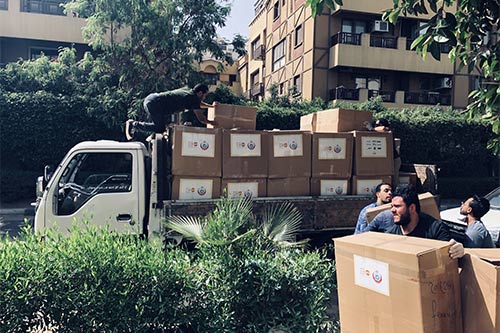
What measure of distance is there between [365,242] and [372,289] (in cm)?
32

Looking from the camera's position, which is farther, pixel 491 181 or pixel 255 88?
pixel 255 88

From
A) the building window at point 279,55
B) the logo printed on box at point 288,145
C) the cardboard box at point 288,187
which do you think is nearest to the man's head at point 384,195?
the cardboard box at point 288,187

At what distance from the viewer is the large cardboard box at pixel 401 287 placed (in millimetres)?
2369

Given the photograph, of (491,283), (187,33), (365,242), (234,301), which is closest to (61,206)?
(234,301)

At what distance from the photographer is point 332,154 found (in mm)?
5672

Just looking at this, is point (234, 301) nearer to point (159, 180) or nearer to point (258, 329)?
point (258, 329)

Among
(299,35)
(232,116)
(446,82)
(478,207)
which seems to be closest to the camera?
(478,207)

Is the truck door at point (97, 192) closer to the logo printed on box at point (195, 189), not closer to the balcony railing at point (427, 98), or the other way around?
the logo printed on box at point (195, 189)

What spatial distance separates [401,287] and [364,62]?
2120 centimetres

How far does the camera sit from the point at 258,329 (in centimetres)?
305

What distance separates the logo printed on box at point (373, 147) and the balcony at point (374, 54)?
1660cm

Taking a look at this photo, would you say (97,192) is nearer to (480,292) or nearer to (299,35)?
(480,292)

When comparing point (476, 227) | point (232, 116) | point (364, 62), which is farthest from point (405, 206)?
point (364, 62)

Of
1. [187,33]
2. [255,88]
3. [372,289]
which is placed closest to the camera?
[372,289]
